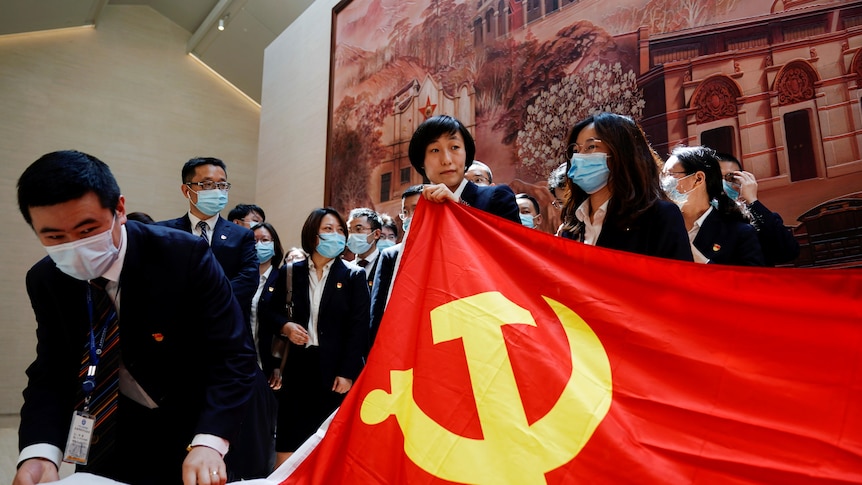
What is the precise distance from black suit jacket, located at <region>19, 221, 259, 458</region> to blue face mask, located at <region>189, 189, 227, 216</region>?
188 centimetres

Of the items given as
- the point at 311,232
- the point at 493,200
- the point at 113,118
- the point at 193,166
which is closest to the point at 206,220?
the point at 193,166

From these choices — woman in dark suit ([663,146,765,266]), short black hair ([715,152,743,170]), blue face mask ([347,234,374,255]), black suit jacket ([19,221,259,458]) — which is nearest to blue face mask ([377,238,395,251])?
blue face mask ([347,234,374,255])

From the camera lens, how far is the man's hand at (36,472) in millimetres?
1209

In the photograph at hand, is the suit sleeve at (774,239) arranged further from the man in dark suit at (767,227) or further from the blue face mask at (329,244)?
the blue face mask at (329,244)

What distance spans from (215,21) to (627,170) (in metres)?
9.18

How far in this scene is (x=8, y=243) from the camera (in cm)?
786

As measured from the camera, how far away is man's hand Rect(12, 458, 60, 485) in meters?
1.21

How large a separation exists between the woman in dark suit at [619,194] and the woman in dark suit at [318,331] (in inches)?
56.8

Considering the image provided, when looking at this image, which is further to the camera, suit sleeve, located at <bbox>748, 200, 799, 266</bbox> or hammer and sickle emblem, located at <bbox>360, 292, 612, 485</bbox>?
suit sleeve, located at <bbox>748, 200, 799, 266</bbox>

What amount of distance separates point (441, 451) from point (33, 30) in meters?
10.2

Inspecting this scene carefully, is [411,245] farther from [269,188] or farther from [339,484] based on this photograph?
[269,188]

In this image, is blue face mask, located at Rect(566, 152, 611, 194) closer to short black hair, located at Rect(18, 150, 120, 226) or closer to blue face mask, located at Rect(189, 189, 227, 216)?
short black hair, located at Rect(18, 150, 120, 226)

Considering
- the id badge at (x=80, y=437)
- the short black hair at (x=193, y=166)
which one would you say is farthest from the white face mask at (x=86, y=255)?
the short black hair at (x=193, y=166)

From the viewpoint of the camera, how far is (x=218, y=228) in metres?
3.26
